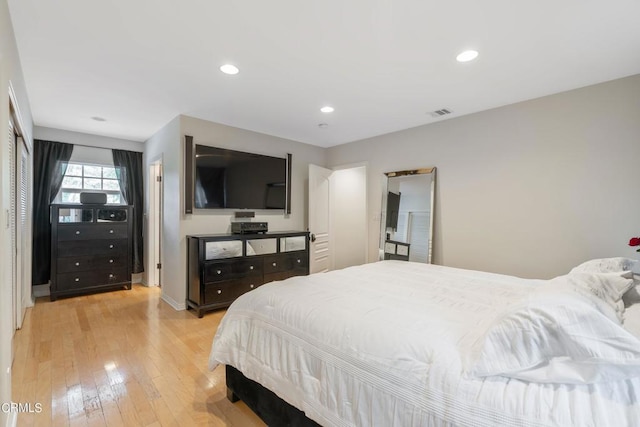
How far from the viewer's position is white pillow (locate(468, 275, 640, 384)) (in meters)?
0.81

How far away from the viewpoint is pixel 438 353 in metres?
1.04

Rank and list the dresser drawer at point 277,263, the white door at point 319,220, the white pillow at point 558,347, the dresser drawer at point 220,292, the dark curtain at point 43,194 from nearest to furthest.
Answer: the white pillow at point 558,347 < the dresser drawer at point 220,292 < the dresser drawer at point 277,263 < the dark curtain at point 43,194 < the white door at point 319,220

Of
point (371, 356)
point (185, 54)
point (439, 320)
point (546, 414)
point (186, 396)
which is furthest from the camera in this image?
point (185, 54)

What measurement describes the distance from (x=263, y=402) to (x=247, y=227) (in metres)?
2.45

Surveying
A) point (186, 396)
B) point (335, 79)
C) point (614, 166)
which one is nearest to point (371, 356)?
point (186, 396)

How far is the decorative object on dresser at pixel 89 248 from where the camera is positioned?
3900 millimetres

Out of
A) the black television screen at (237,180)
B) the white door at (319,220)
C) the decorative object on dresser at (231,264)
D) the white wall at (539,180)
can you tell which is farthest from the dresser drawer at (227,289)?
the white wall at (539,180)

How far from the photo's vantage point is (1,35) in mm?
1495

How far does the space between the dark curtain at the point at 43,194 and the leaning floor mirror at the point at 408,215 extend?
484cm

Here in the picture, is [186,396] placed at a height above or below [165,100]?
below

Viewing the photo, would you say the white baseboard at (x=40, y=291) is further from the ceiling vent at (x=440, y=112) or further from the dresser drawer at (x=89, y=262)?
the ceiling vent at (x=440, y=112)

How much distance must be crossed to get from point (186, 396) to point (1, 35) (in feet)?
7.74

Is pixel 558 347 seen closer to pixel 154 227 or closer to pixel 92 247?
pixel 154 227

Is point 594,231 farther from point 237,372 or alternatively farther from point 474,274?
point 237,372
